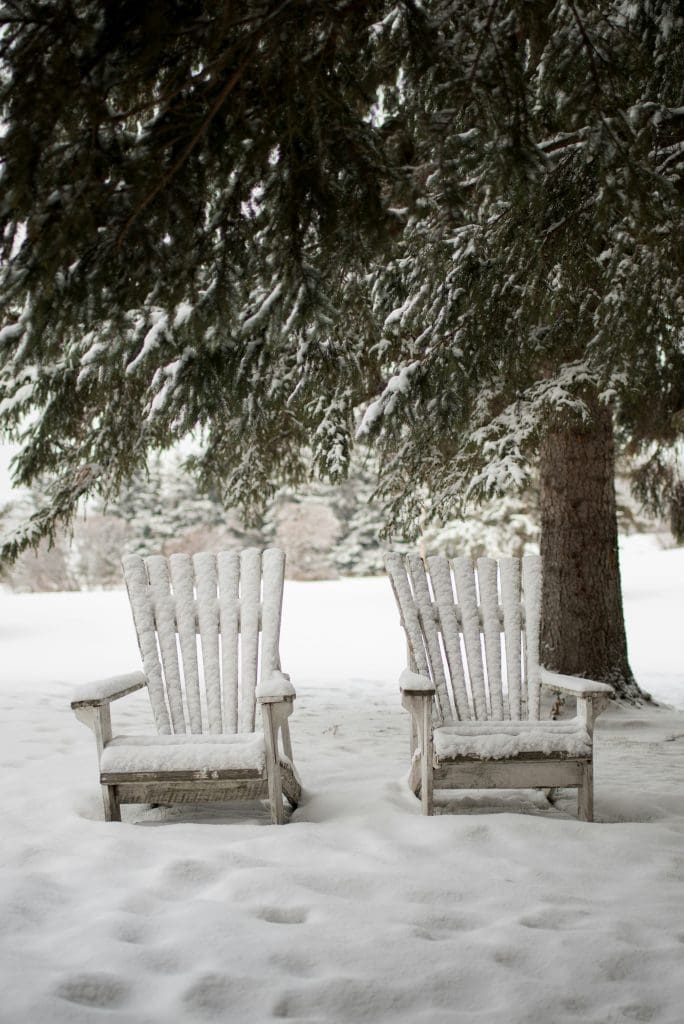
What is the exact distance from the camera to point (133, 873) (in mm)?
2643

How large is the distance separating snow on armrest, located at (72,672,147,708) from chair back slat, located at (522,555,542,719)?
1.72 m

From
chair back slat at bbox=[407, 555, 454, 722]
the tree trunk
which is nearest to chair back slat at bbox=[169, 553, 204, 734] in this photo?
chair back slat at bbox=[407, 555, 454, 722]

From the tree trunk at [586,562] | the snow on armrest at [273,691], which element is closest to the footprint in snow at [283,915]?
the snow on armrest at [273,691]

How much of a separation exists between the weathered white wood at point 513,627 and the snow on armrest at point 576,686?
16cm

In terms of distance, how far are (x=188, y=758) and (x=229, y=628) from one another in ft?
2.48

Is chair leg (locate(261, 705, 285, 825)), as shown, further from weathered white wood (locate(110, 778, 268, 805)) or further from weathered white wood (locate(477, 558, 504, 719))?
weathered white wood (locate(477, 558, 504, 719))

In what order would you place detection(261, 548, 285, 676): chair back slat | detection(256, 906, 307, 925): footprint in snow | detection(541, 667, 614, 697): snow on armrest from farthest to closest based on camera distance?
1. detection(261, 548, 285, 676): chair back slat
2. detection(541, 667, 614, 697): snow on armrest
3. detection(256, 906, 307, 925): footprint in snow

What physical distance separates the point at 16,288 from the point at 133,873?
183 cm

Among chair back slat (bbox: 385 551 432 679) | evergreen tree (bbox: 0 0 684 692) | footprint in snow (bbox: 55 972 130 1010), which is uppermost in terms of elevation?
evergreen tree (bbox: 0 0 684 692)

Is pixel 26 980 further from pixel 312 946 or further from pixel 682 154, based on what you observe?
pixel 682 154

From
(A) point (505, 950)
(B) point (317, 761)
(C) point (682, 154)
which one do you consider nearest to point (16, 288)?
(A) point (505, 950)

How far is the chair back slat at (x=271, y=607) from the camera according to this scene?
3555 millimetres

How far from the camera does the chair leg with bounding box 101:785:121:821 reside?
314 centimetres

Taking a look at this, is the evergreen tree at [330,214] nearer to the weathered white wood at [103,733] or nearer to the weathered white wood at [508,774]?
the weathered white wood at [103,733]
